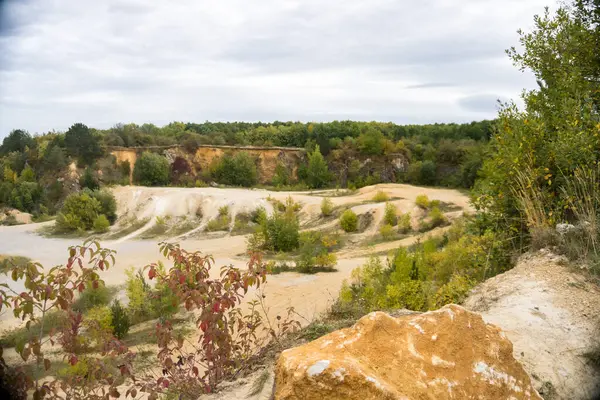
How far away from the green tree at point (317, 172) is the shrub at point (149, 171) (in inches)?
415

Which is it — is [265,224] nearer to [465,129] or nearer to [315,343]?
[315,343]

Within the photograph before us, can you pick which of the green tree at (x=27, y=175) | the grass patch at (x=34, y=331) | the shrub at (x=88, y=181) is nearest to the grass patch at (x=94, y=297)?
the grass patch at (x=34, y=331)

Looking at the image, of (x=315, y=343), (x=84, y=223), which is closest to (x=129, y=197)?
(x=84, y=223)

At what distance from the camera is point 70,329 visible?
3256 mm

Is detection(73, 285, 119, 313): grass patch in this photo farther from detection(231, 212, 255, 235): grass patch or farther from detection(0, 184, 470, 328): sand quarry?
detection(231, 212, 255, 235): grass patch

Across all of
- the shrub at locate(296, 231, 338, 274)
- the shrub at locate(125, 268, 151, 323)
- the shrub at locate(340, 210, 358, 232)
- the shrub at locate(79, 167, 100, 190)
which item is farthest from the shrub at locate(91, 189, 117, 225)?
the shrub at locate(125, 268, 151, 323)

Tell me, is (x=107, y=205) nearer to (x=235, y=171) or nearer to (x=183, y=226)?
(x=183, y=226)

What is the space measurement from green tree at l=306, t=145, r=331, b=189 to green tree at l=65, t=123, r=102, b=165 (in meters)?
15.1

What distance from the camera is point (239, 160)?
36.2 m

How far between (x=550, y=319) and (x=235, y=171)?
33111 mm

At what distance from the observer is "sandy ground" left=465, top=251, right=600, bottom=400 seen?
3158 mm

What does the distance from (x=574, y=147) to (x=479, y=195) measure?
5.01 ft

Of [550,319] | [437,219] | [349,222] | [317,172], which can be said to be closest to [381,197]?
[349,222]

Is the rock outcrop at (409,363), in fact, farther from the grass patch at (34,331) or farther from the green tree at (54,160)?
the green tree at (54,160)
